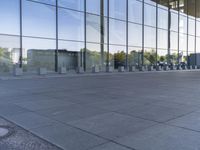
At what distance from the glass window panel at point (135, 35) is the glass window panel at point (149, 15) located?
1953 millimetres

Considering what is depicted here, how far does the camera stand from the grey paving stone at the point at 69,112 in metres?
5.75

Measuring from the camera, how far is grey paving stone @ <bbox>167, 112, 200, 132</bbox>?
16.4ft

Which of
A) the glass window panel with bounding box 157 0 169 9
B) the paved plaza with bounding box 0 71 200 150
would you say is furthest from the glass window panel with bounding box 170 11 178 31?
the paved plaza with bounding box 0 71 200 150

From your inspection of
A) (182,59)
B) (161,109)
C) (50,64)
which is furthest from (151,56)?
(161,109)

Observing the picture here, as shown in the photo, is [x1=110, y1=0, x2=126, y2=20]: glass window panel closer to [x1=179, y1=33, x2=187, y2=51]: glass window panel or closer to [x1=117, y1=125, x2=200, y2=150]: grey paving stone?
[x1=179, y1=33, x2=187, y2=51]: glass window panel

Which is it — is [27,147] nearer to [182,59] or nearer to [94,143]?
[94,143]

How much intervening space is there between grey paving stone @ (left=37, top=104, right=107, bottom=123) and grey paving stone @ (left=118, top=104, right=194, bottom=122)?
2.80ft

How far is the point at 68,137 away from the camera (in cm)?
432

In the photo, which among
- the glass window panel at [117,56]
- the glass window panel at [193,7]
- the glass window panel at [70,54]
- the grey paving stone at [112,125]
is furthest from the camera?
the glass window panel at [193,7]

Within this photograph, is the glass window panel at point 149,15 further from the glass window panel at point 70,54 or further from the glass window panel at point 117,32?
the glass window panel at point 70,54

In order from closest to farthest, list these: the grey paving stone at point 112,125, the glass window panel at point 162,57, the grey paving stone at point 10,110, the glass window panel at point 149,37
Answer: the grey paving stone at point 112,125
the grey paving stone at point 10,110
the glass window panel at point 149,37
the glass window panel at point 162,57

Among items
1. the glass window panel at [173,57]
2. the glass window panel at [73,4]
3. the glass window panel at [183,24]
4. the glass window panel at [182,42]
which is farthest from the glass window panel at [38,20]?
the glass window panel at [183,24]

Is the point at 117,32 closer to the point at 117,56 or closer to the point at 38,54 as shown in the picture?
the point at 117,56

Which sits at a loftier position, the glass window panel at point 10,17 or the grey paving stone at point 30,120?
the glass window panel at point 10,17
